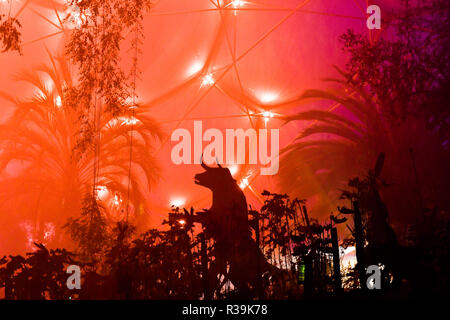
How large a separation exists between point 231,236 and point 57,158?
34.8ft

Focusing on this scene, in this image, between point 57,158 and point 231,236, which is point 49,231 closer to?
point 57,158

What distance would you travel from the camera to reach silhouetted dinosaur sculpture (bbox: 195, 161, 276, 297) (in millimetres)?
3699

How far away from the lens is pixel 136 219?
40.7 feet

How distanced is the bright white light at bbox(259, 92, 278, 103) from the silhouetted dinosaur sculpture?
956cm

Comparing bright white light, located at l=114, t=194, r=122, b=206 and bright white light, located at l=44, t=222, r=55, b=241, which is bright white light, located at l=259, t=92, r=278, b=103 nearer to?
bright white light, located at l=114, t=194, r=122, b=206

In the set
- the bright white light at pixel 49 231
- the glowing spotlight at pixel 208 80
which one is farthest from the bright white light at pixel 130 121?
the bright white light at pixel 49 231

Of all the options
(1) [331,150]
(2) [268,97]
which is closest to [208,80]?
(2) [268,97]

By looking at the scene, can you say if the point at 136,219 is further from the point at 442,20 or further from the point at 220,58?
the point at 442,20

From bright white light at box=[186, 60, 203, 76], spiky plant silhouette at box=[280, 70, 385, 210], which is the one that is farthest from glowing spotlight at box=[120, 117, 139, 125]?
spiky plant silhouette at box=[280, 70, 385, 210]

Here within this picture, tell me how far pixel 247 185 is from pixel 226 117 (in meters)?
2.53

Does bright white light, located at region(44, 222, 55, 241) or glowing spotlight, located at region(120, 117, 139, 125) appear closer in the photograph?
bright white light, located at region(44, 222, 55, 241)

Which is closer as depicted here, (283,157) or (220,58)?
(283,157)

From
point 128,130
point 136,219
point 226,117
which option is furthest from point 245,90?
point 136,219

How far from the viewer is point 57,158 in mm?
13000
